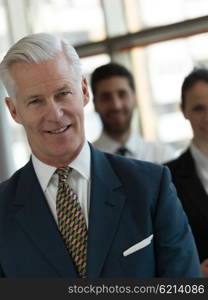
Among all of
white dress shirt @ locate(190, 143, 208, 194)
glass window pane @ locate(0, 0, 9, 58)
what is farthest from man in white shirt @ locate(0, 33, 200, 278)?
glass window pane @ locate(0, 0, 9, 58)

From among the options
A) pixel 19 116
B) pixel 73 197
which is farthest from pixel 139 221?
pixel 19 116

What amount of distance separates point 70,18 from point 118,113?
5.63ft

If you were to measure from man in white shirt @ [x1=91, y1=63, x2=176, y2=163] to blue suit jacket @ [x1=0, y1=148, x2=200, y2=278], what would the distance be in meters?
1.73

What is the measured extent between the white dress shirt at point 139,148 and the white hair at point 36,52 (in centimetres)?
181

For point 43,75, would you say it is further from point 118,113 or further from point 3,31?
point 3,31

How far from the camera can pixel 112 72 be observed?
3184 millimetres

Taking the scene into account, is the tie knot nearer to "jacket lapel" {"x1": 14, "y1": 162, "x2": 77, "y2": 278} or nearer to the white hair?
"jacket lapel" {"x1": 14, "y1": 162, "x2": 77, "y2": 278}

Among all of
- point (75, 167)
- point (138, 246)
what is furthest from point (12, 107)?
point (138, 246)

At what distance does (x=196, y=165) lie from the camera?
7.46 feet

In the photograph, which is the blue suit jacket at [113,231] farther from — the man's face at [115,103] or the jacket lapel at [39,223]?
the man's face at [115,103]

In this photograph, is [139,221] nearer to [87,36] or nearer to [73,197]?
[73,197]

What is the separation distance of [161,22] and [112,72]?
1.24 metres

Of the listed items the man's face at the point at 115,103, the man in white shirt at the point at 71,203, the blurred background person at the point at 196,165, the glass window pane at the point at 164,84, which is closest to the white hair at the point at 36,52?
the man in white shirt at the point at 71,203

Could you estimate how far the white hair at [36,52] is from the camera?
1378 millimetres
